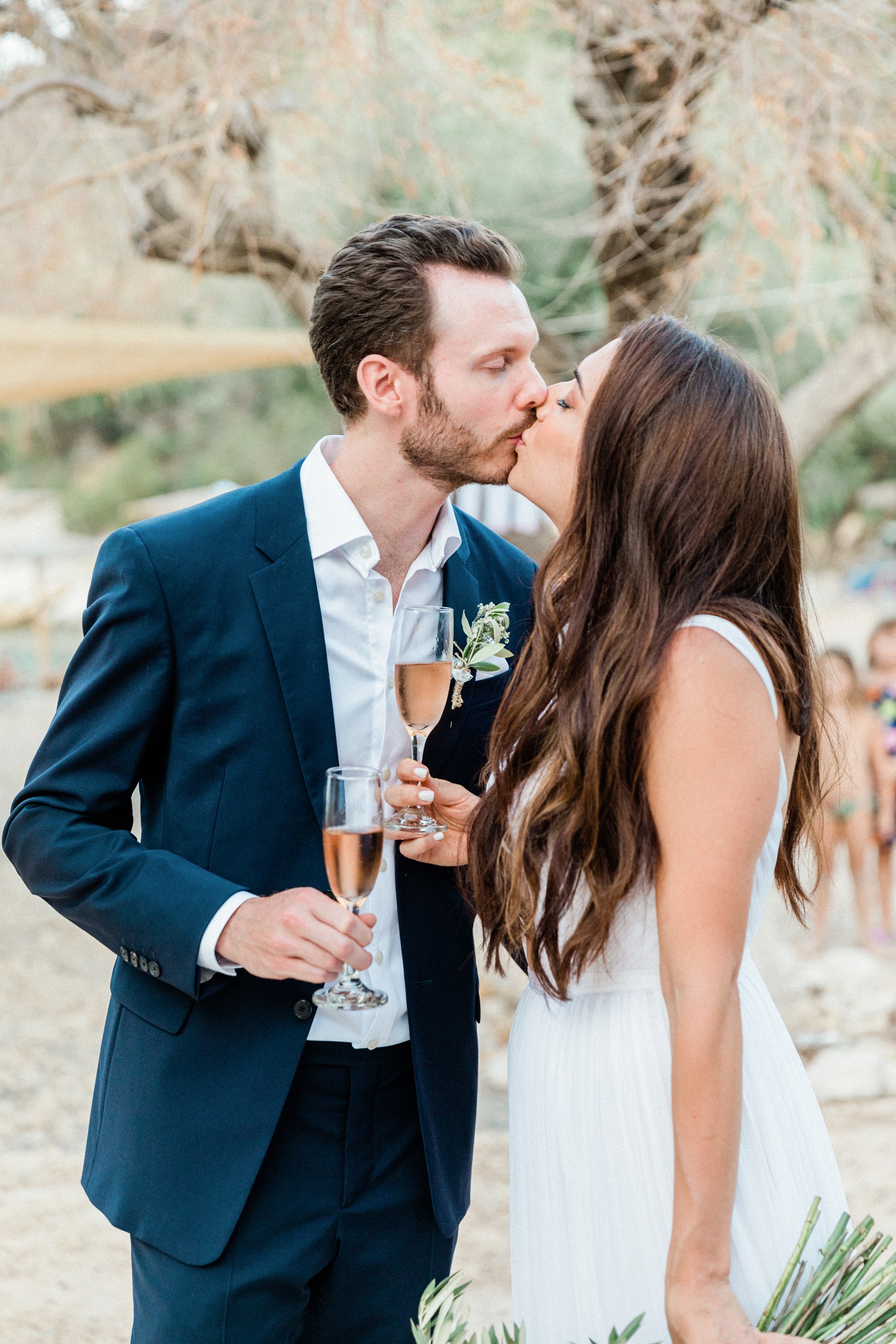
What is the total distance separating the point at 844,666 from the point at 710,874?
20.5 ft

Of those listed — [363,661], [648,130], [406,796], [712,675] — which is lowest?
[406,796]

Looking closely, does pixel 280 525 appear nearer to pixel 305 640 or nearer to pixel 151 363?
pixel 305 640

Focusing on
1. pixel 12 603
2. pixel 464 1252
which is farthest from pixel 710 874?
pixel 12 603

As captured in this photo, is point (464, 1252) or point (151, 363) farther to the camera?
point (151, 363)

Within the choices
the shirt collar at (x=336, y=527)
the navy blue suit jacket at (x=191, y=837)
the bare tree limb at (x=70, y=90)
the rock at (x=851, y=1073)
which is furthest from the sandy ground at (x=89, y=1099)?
the bare tree limb at (x=70, y=90)

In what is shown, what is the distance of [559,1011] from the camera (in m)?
1.91

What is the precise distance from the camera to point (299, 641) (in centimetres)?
212

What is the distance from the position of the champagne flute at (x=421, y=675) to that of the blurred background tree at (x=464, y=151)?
2142 millimetres

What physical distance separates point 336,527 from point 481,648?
1.10ft

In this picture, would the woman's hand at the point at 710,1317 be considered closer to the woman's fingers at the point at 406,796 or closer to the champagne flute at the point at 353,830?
the champagne flute at the point at 353,830

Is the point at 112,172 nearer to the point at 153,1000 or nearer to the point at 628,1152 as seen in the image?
the point at 153,1000

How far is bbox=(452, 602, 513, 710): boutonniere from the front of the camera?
7.30 feet

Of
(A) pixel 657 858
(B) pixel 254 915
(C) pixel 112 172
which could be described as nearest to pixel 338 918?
(B) pixel 254 915

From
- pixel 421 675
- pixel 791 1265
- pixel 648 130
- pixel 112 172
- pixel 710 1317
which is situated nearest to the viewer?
pixel 710 1317
